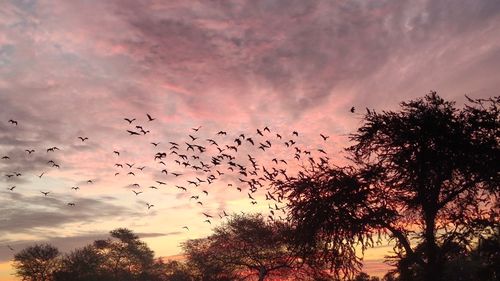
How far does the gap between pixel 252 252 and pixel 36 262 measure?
2166 inches

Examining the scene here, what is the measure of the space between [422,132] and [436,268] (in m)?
5.63

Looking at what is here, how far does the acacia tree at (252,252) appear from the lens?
45.3 m

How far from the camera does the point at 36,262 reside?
8081 cm

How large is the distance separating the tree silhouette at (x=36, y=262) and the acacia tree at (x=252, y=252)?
149ft

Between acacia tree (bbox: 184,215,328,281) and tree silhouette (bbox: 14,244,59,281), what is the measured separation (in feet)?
149

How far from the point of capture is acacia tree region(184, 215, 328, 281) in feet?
149

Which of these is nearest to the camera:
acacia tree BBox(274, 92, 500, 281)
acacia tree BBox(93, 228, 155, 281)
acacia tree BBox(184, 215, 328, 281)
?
acacia tree BBox(274, 92, 500, 281)

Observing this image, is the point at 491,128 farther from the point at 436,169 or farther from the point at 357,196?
the point at 357,196

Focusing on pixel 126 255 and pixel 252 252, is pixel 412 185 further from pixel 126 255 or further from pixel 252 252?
pixel 126 255

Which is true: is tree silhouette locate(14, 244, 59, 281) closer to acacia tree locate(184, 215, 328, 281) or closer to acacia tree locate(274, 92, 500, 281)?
acacia tree locate(184, 215, 328, 281)

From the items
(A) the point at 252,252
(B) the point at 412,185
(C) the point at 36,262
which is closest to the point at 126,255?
(C) the point at 36,262

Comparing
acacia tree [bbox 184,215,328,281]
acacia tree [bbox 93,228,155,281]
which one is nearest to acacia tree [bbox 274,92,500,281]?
acacia tree [bbox 184,215,328,281]

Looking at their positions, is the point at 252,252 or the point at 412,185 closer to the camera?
the point at 412,185

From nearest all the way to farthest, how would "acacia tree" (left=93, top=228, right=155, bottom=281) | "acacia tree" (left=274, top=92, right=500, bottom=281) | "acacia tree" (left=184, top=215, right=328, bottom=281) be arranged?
"acacia tree" (left=274, top=92, right=500, bottom=281) → "acacia tree" (left=184, top=215, right=328, bottom=281) → "acacia tree" (left=93, top=228, right=155, bottom=281)
